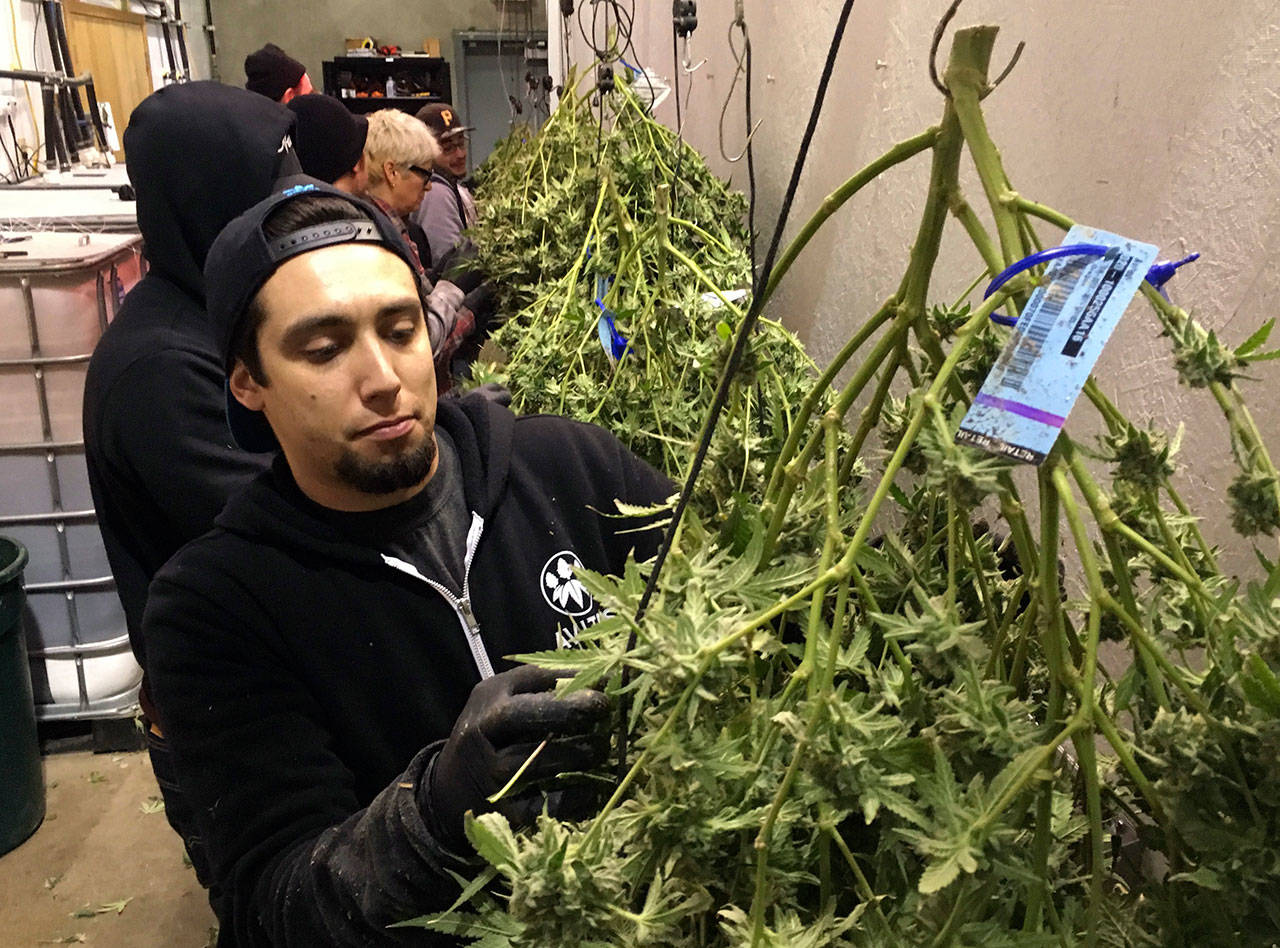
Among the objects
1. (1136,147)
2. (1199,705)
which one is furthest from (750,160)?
(1199,705)

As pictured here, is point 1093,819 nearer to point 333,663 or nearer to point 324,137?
point 333,663

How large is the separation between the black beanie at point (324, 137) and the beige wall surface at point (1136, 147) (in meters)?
1.16

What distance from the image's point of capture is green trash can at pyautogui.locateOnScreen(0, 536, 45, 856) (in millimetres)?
2148

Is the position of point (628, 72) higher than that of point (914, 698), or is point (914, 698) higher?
point (628, 72)

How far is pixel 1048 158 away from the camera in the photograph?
3.18ft

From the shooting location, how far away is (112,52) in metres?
5.27

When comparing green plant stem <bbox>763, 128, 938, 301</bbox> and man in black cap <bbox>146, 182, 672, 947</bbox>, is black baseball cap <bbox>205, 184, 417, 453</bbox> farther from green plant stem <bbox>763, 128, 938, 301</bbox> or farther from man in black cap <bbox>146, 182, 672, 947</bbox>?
green plant stem <bbox>763, 128, 938, 301</bbox>

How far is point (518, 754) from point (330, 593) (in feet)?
1.19

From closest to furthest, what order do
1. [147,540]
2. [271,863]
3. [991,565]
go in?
[991,565], [271,863], [147,540]

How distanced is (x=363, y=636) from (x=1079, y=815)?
0.69 m

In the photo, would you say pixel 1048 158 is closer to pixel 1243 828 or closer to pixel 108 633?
pixel 1243 828

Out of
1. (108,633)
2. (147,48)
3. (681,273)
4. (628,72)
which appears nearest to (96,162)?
(147,48)

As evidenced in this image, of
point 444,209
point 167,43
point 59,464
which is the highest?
point 167,43

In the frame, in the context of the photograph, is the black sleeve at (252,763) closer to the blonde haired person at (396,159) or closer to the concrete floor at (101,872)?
the concrete floor at (101,872)
